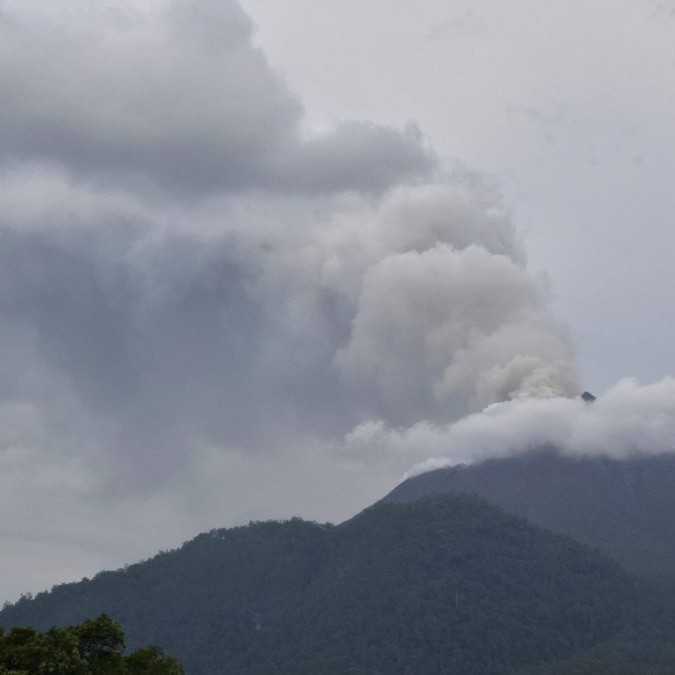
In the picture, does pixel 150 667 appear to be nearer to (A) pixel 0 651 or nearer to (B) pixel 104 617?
(B) pixel 104 617

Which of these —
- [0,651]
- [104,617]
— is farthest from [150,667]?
[0,651]

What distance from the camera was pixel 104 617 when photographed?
73375 millimetres

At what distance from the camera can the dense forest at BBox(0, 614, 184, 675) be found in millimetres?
65812

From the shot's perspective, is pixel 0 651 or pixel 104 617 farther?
pixel 104 617

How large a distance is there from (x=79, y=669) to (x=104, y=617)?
561 cm

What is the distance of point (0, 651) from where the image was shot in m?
67.1

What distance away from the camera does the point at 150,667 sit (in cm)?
7362

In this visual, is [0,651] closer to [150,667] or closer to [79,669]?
[79,669]

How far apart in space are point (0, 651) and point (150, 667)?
34.0 ft

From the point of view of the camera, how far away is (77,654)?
6762 centimetres

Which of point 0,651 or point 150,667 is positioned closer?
point 0,651

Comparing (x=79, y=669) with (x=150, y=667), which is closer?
(x=79, y=669)

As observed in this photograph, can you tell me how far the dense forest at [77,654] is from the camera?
6581cm

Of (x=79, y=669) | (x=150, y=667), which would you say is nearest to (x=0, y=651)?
(x=79, y=669)
